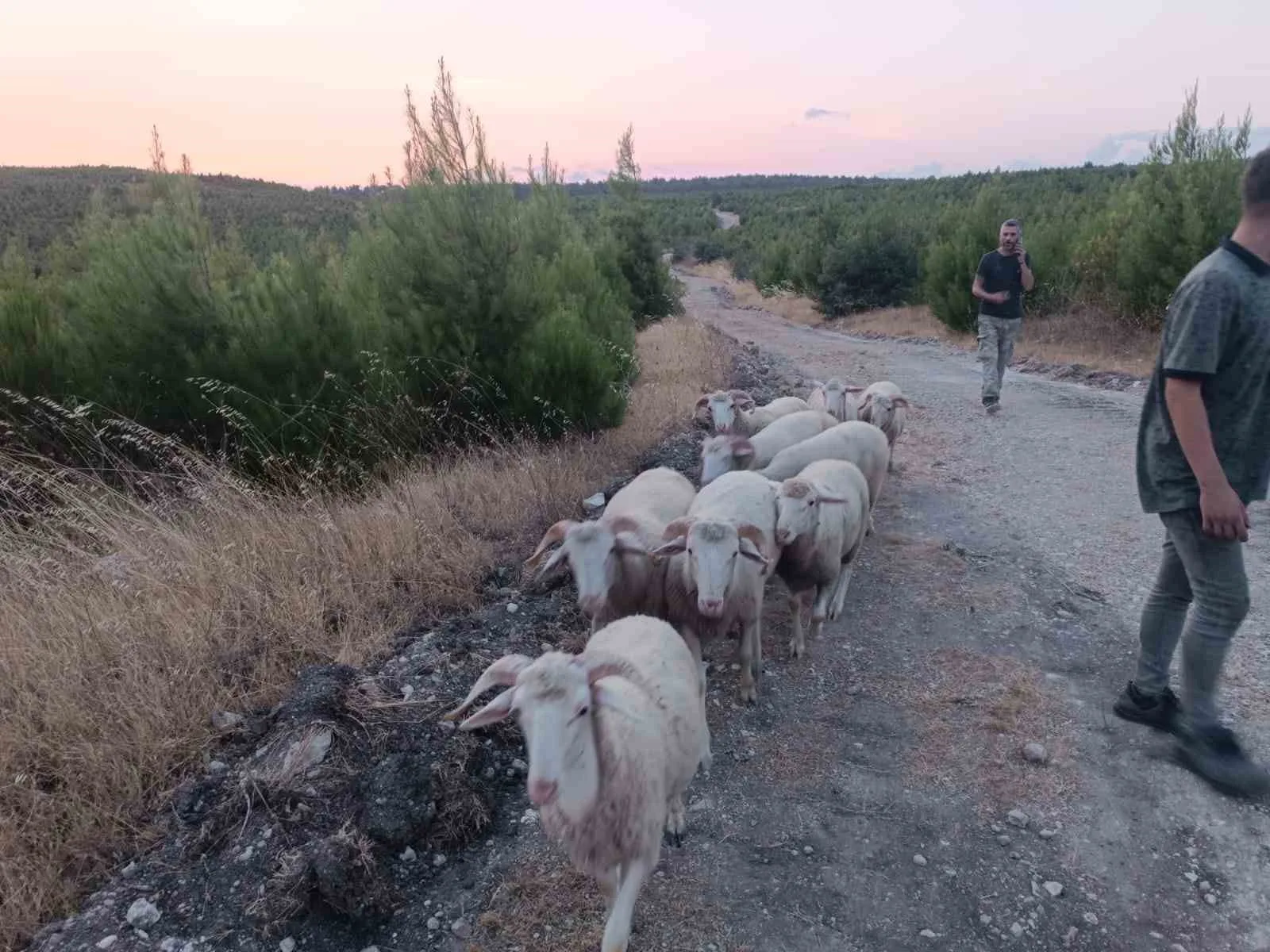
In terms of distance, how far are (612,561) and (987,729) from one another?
216cm

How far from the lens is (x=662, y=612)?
4.74 metres

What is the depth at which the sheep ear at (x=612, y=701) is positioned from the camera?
9.10 ft

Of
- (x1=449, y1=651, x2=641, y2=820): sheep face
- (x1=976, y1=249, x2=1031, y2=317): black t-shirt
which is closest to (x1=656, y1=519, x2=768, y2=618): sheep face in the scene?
(x1=449, y1=651, x2=641, y2=820): sheep face

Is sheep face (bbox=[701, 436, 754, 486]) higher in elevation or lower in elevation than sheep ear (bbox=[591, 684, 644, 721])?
lower

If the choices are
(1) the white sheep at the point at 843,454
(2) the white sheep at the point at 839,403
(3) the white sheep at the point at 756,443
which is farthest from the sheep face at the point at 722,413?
(2) the white sheep at the point at 839,403

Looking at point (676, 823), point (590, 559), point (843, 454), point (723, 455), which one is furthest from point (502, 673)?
point (843, 454)

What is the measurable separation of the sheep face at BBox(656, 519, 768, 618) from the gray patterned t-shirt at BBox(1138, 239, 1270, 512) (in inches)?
74.9

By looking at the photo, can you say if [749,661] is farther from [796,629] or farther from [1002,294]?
[1002,294]

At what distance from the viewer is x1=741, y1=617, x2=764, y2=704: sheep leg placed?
457 centimetres

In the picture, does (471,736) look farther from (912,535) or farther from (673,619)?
(912,535)

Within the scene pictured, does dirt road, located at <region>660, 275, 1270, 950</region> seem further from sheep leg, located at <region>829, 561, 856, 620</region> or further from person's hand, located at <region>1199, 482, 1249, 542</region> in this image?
person's hand, located at <region>1199, 482, 1249, 542</region>

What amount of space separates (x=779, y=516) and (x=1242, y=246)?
2.70 metres

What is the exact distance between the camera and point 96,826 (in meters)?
3.27

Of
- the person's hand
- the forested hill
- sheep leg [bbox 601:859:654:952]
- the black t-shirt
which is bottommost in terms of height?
sheep leg [bbox 601:859:654:952]
